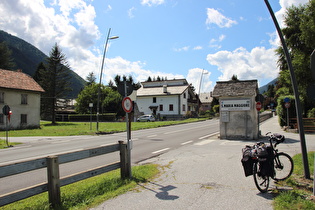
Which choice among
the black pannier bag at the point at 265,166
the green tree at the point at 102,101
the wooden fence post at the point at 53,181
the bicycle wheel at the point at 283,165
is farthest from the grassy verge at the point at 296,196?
the green tree at the point at 102,101

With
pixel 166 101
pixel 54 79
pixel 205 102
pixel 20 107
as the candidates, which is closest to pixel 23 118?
pixel 20 107

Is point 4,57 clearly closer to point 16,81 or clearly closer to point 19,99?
point 16,81

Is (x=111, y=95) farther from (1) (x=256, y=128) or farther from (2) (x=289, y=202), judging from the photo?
(2) (x=289, y=202)

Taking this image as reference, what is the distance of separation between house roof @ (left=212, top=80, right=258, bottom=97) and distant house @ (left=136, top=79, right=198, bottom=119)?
37.8 m

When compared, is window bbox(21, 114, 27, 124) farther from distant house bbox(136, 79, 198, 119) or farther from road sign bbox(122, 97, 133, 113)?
road sign bbox(122, 97, 133, 113)

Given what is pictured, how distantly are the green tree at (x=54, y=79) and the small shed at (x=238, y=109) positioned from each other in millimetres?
37946

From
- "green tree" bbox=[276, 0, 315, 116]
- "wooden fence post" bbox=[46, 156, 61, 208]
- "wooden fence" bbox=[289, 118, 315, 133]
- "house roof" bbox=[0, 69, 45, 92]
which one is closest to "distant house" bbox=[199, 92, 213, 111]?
"green tree" bbox=[276, 0, 315, 116]

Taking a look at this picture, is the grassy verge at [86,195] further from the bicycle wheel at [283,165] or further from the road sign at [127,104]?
the bicycle wheel at [283,165]

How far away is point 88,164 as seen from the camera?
8.38 metres

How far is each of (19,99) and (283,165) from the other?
35463mm

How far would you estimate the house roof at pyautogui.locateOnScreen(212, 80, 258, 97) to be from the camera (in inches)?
590

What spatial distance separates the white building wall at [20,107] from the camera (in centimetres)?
3212

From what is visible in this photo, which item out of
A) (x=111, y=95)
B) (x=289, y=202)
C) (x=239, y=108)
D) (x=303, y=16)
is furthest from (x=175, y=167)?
(x=111, y=95)

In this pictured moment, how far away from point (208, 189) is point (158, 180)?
134 centimetres
